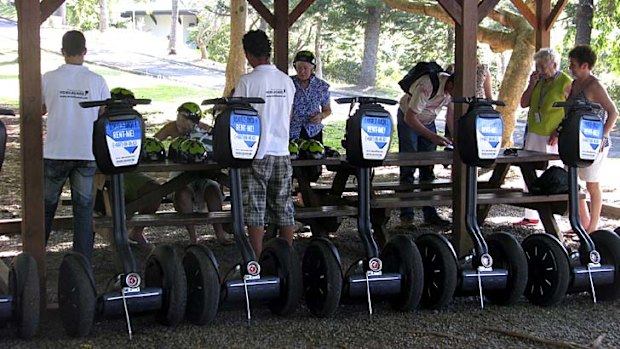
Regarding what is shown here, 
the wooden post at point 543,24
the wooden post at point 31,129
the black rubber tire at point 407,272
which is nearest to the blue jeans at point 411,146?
the wooden post at point 543,24

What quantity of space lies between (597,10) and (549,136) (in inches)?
217

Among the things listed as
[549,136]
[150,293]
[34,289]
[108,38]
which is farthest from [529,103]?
[108,38]

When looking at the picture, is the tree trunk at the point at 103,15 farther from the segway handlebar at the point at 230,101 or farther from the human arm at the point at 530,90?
the segway handlebar at the point at 230,101

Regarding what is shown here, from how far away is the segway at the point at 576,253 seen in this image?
5367 mm

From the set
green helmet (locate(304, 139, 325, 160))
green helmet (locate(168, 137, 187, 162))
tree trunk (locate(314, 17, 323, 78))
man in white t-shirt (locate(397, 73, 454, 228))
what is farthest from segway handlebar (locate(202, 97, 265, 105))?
tree trunk (locate(314, 17, 323, 78))

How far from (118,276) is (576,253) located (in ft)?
9.63

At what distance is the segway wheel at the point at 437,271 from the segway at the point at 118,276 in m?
1.56

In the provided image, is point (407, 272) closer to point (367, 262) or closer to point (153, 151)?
point (367, 262)

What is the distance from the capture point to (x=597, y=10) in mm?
12312

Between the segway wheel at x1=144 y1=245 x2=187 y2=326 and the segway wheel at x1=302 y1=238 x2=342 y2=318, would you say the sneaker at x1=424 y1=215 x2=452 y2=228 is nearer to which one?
the segway wheel at x1=302 y1=238 x2=342 y2=318

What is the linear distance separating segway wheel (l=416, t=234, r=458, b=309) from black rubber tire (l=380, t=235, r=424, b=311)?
0.12m

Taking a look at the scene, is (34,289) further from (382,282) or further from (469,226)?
(469,226)

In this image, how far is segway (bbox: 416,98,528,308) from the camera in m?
5.26

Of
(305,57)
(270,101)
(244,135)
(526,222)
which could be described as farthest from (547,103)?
(244,135)
